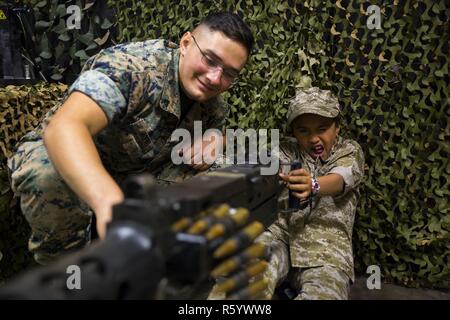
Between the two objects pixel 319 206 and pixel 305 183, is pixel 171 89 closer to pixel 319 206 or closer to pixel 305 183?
pixel 305 183

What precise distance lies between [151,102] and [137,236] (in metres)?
0.91

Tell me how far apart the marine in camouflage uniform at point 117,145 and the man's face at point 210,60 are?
0.08 metres

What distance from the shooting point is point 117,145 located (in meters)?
1.58

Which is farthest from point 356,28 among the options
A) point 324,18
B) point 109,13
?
point 109,13

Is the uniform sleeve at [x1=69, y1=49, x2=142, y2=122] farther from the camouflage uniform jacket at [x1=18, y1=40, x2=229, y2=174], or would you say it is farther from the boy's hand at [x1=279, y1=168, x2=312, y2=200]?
the boy's hand at [x1=279, y1=168, x2=312, y2=200]

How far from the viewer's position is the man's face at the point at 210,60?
1.40 meters

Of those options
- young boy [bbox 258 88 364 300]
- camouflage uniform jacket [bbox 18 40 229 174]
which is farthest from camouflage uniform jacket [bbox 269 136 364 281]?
camouflage uniform jacket [bbox 18 40 229 174]

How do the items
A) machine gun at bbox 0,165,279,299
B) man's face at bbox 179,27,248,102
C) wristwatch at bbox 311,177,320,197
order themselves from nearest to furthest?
1. machine gun at bbox 0,165,279,299
2. man's face at bbox 179,27,248,102
3. wristwatch at bbox 311,177,320,197

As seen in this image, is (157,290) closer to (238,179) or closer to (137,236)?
(137,236)

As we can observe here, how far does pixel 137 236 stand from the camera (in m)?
0.64

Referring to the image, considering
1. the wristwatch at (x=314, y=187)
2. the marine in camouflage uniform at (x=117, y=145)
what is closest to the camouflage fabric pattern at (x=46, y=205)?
the marine in camouflage uniform at (x=117, y=145)

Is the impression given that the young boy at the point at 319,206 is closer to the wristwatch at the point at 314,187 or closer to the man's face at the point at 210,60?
the wristwatch at the point at 314,187

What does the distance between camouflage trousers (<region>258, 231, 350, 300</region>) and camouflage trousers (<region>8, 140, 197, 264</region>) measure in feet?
2.31

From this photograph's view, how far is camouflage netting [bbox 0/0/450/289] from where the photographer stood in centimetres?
196
